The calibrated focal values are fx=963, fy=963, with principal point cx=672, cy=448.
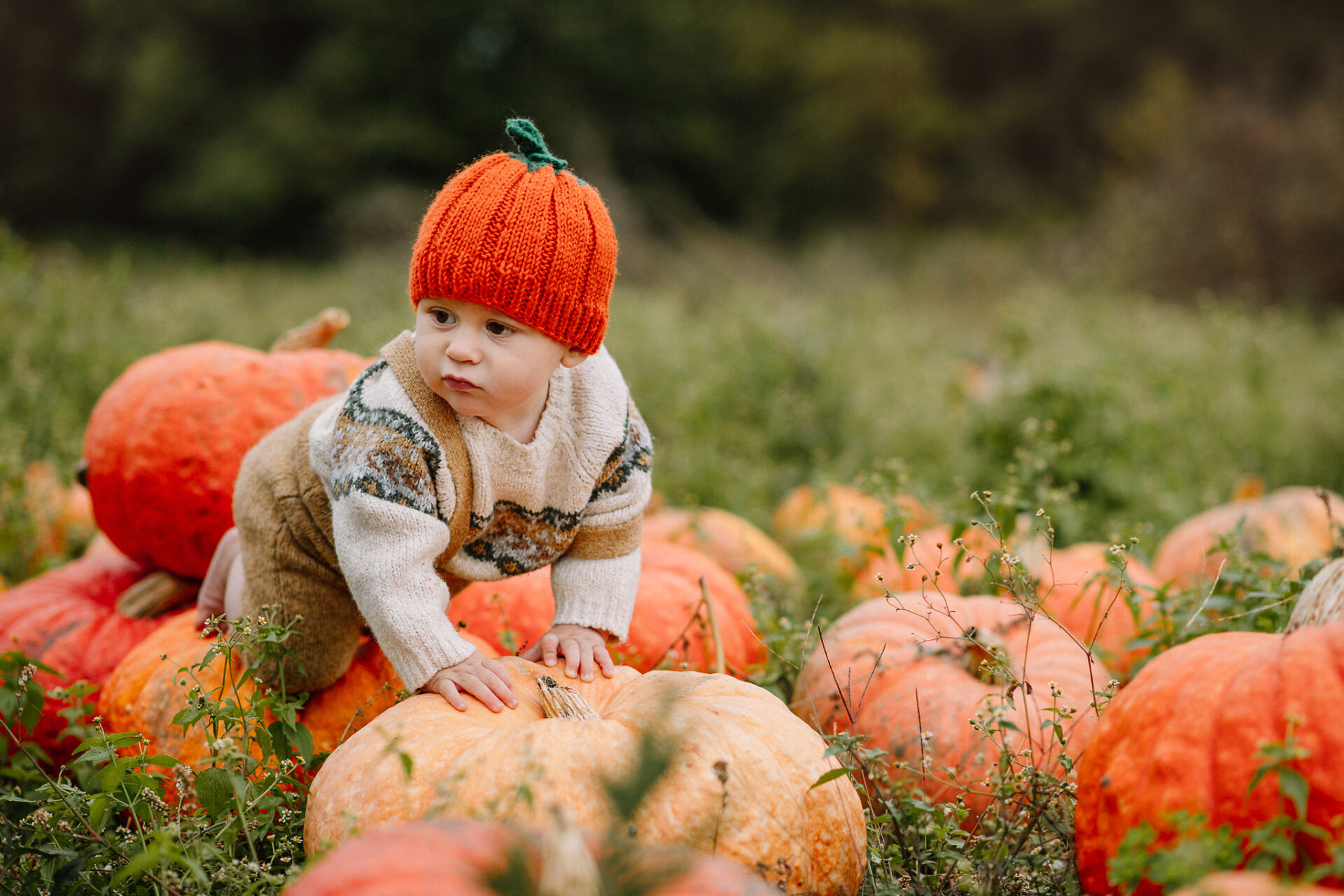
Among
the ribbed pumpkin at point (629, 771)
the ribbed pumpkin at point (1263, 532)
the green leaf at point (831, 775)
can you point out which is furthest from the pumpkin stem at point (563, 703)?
the ribbed pumpkin at point (1263, 532)

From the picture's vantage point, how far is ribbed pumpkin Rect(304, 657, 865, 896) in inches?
60.4

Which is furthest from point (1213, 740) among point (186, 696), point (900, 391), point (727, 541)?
point (900, 391)

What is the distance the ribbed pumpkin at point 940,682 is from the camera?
7.16ft

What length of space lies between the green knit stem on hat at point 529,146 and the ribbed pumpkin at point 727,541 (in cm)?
169

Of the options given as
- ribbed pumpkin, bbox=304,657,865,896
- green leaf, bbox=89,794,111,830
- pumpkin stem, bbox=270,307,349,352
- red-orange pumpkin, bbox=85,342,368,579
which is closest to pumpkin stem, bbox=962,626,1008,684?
ribbed pumpkin, bbox=304,657,865,896

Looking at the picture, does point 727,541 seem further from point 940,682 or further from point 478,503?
point 478,503

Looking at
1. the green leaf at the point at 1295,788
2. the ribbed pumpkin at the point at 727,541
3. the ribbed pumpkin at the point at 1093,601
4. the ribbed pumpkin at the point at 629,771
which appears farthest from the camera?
the ribbed pumpkin at the point at 727,541

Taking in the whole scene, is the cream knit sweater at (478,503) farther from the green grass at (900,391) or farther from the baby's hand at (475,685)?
the green grass at (900,391)

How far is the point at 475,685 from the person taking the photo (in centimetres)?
188

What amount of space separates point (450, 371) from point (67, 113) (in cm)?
2449

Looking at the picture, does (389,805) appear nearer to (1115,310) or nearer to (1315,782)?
(1315,782)

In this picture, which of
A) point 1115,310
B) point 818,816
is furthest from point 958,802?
point 1115,310

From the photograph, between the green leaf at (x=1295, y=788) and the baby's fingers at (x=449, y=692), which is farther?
the baby's fingers at (x=449, y=692)

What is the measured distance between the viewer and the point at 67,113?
2136 centimetres
